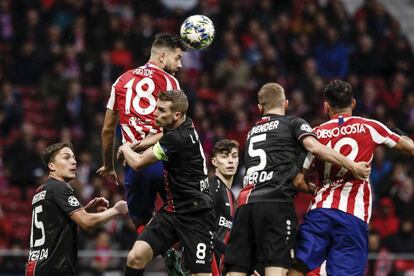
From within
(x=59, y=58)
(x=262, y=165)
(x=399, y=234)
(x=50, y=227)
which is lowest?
(x=399, y=234)

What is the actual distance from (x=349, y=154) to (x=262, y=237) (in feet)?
3.86

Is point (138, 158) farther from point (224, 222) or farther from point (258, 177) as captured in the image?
point (224, 222)

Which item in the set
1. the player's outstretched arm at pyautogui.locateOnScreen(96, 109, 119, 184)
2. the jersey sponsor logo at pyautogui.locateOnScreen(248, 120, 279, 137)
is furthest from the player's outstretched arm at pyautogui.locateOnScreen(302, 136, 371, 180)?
the player's outstretched arm at pyautogui.locateOnScreen(96, 109, 119, 184)

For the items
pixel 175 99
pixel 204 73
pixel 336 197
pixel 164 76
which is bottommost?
pixel 336 197

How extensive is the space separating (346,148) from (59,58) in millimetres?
10528

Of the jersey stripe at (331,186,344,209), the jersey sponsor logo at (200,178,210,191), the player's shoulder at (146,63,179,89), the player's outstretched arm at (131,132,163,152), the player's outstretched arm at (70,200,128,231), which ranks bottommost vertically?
the player's outstretched arm at (70,200,128,231)

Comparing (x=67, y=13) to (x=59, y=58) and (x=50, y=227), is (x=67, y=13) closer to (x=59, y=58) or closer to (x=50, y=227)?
(x=59, y=58)

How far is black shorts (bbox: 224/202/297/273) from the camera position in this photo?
9.45m

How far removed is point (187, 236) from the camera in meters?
9.91

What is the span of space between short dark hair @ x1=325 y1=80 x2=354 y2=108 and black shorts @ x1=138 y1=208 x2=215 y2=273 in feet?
5.59

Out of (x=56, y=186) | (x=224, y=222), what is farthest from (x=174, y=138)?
(x=224, y=222)

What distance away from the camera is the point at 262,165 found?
959cm

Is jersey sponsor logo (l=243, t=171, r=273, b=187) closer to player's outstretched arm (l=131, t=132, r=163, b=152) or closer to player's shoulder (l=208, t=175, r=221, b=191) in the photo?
player's outstretched arm (l=131, t=132, r=163, b=152)

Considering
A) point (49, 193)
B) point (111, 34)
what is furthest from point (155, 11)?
point (49, 193)
